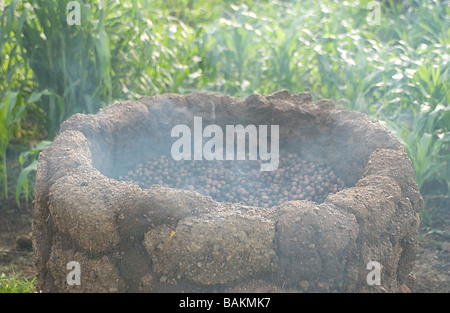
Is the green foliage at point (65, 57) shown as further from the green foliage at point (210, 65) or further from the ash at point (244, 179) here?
the ash at point (244, 179)

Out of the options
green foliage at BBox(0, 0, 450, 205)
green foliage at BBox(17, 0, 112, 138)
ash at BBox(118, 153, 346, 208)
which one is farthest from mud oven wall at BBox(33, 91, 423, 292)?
green foliage at BBox(17, 0, 112, 138)

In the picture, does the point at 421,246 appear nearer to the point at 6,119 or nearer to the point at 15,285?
the point at 15,285

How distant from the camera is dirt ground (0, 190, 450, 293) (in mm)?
2721

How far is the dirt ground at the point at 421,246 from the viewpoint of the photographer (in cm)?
272

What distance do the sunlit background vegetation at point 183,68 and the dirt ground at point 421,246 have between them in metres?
0.14

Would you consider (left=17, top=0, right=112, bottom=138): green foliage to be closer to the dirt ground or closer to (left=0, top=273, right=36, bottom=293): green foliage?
the dirt ground

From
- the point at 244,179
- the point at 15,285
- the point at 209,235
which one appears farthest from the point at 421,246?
the point at 15,285

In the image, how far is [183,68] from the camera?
12.2 feet

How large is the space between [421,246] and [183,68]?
197 cm

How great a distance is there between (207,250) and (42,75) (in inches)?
85.4

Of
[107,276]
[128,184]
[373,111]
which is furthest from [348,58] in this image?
[107,276]

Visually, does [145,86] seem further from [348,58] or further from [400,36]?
[400,36]

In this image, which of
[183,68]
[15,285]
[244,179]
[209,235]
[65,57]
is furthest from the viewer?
[183,68]
